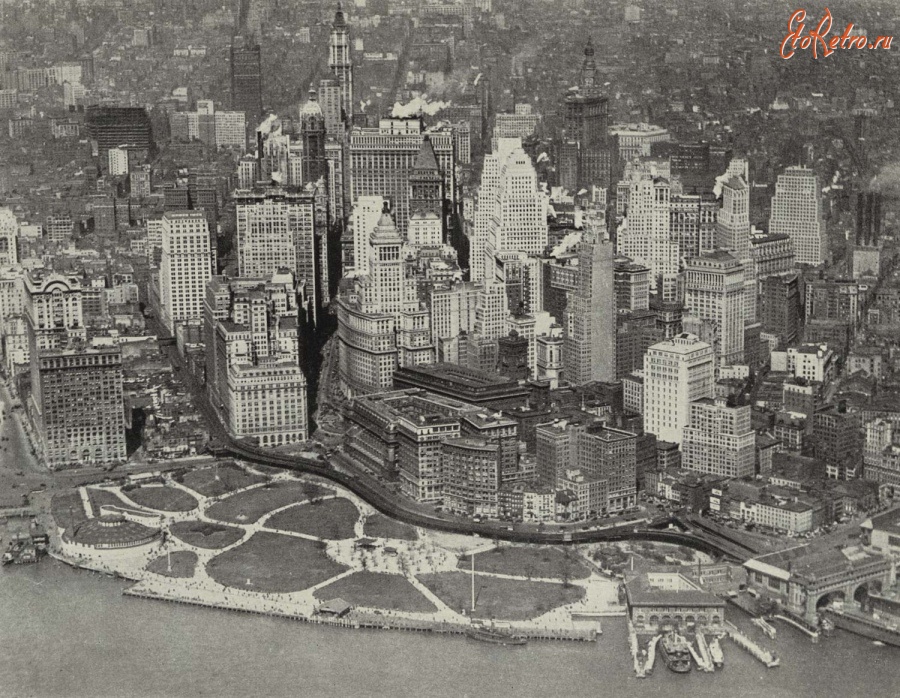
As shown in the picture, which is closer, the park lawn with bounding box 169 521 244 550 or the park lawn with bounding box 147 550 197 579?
the park lawn with bounding box 147 550 197 579

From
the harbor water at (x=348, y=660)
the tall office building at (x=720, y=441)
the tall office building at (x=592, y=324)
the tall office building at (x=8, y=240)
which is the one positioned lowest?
the harbor water at (x=348, y=660)

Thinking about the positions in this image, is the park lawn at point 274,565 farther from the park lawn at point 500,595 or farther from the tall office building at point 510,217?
the tall office building at point 510,217

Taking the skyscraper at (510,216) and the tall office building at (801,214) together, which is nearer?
the tall office building at (801,214)

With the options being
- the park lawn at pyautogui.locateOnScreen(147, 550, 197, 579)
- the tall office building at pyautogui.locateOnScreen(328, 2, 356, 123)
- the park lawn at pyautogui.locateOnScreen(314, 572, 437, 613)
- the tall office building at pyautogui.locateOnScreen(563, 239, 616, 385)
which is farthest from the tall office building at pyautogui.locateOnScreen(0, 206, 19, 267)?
the park lawn at pyautogui.locateOnScreen(314, 572, 437, 613)

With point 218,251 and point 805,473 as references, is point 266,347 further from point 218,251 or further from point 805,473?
point 805,473

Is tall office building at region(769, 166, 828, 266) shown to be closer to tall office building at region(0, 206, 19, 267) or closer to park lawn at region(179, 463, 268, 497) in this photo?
park lawn at region(179, 463, 268, 497)

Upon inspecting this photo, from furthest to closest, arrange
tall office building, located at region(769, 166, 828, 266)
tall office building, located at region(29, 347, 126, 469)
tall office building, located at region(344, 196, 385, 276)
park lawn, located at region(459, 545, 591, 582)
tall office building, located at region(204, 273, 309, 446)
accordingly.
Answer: tall office building, located at region(344, 196, 385, 276)
tall office building, located at region(769, 166, 828, 266)
tall office building, located at region(204, 273, 309, 446)
tall office building, located at region(29, 347, 126, 469)
park lawn, located at region(459, 545, 591, 582)

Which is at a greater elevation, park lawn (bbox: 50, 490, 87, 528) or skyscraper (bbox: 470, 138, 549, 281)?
skyscraper (bbox: 470, 138, 549, 281)

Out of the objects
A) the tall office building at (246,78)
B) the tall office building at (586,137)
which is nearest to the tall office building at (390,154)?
the tall office building at (586,137)
